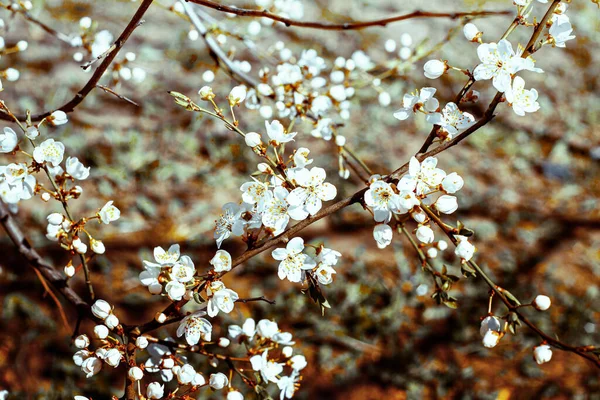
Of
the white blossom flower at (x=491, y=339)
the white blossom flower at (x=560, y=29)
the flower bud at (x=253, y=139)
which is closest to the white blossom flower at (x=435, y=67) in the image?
the white blossom flower at (x=560, y=29)

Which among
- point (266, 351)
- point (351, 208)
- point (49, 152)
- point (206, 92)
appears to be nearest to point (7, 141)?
point (49, 152)

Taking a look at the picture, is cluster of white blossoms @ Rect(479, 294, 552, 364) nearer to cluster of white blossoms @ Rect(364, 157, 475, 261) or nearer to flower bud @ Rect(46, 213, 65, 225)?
cluster of white blossoms @ Rect(364, 157, 475, 261)

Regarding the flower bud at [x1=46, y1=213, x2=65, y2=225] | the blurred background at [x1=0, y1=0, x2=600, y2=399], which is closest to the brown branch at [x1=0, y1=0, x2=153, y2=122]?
the flower bud at [x1=46, y1=213, x2=65, y2=225]

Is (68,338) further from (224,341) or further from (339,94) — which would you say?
(339,94)

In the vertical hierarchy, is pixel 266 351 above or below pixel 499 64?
below

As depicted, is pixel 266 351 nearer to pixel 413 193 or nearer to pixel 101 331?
pixel 101 331

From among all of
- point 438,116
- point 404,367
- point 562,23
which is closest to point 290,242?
point 438,116

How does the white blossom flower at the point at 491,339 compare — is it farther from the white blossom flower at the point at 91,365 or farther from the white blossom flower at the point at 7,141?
the white blossom flower at the point at 7,141
